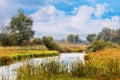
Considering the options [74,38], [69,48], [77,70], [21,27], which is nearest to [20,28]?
[21,27]

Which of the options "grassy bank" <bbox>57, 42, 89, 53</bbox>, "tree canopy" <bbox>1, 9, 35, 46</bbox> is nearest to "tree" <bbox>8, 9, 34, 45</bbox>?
"tree canopy" <bbox>1, 9, 35, 46</bbox>

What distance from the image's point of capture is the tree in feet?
218

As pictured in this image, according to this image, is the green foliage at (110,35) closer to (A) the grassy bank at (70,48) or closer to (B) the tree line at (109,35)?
(B) the tree line at (109,35)

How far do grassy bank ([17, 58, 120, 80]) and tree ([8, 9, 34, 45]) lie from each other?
51342mm

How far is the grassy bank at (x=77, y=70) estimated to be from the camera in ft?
43.3

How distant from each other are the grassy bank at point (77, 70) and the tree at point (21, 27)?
51.3 m

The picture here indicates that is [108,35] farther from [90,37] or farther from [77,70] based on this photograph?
[77,70]

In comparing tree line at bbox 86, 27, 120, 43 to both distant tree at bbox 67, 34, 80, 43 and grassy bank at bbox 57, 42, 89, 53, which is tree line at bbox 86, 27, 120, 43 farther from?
grassy bank at bbox 57, 42, 89, 53

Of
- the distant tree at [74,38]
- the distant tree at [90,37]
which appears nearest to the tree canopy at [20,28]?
the distant tree at [90,37]

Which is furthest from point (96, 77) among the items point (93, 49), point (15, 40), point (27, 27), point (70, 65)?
point (27, 27)

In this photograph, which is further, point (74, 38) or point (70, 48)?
point (74, 38)

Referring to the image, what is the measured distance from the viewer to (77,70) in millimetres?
14344

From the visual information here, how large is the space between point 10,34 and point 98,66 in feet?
165

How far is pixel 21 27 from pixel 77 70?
5391 cm
